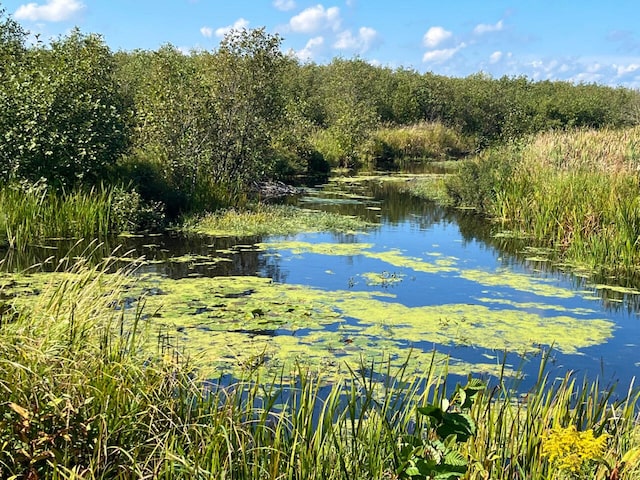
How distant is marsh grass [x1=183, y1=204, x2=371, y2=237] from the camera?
1136cm

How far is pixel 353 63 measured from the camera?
109 feet

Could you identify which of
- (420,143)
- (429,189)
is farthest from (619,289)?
(420,143)

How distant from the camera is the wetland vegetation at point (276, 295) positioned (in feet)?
9.21

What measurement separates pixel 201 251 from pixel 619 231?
608 centimetres

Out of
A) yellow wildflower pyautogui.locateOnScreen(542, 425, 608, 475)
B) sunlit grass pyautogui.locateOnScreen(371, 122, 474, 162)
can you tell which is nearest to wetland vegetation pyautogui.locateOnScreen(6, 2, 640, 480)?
yellow wildflower pyautogui.locateOnScreen(542, 425, 608, 475)

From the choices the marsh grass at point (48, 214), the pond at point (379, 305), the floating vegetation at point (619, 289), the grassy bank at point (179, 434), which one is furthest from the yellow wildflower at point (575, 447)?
the marsh grass at point (48, 214)

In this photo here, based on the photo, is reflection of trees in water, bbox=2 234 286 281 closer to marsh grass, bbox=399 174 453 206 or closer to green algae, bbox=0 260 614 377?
green algae, bbox=0 260 614 377

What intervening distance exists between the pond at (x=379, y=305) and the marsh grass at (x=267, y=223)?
1.47 ft

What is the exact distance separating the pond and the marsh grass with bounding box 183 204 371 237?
17.7 inches

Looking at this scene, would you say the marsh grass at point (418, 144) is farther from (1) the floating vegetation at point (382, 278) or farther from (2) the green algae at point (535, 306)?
(2) the green algae at point (535, 306)

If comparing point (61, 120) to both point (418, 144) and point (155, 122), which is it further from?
point (418, 144)

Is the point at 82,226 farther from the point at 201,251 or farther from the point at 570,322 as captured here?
the point at 570,322

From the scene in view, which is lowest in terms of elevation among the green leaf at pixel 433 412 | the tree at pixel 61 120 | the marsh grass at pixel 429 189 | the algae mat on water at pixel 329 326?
the algae mat on water at pixel 329 326

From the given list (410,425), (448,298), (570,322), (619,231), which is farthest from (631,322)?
(410,425)
